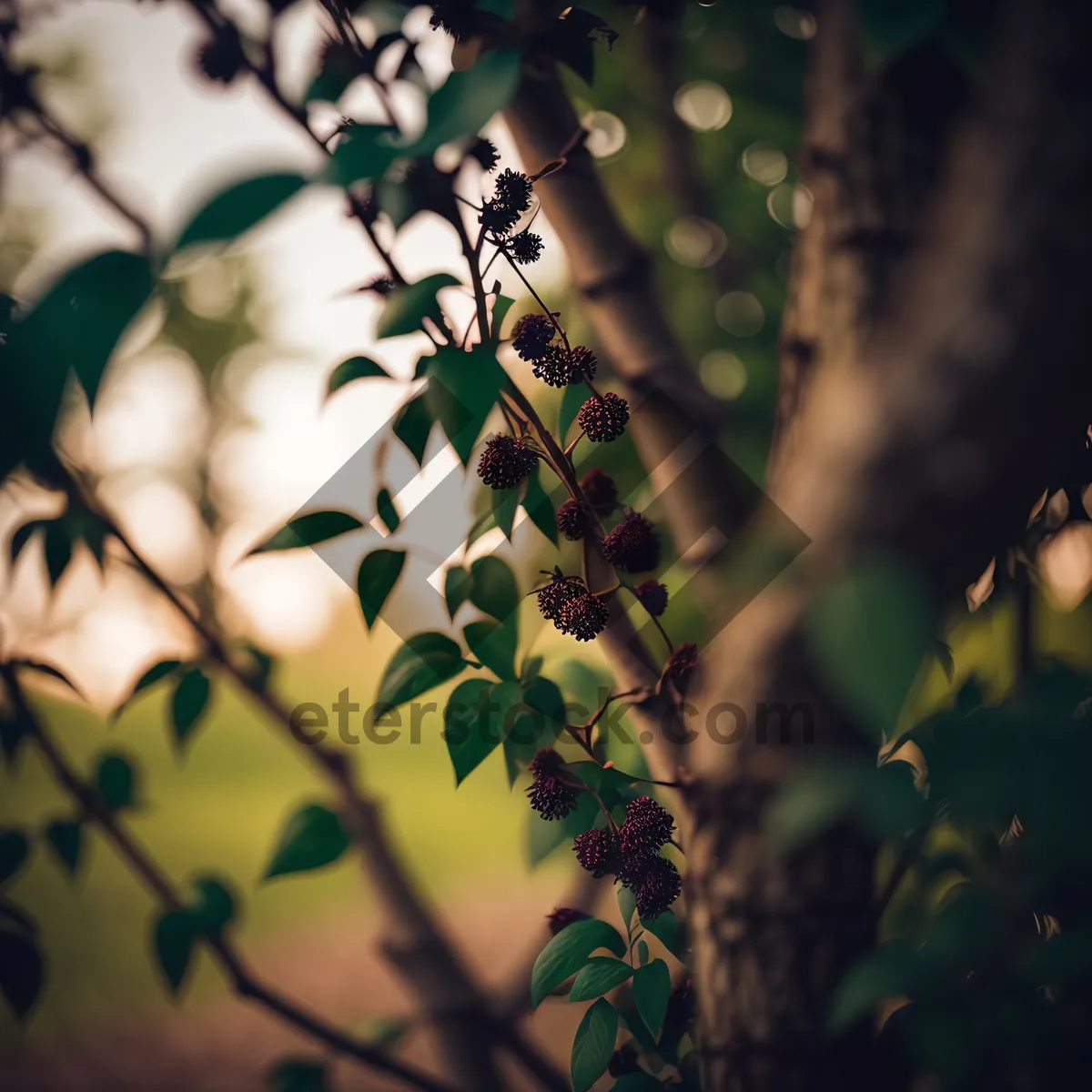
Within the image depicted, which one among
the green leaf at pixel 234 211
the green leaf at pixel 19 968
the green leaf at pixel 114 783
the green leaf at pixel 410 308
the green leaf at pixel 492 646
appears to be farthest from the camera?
the green leaf at pixel 114 783

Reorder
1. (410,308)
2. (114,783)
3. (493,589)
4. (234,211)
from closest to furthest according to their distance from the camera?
(234,211), (410,308), (493,589), (114,783)

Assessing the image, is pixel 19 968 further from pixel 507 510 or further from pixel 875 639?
pixel 875 639

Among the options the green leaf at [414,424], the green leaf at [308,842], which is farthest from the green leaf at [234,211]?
the green leaf at [308,842]

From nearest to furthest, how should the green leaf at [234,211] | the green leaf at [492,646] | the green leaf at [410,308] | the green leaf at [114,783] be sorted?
the green leaf at [234,211] < the green leaf at [410,308] < the green leaf at [492,646] < the green leaf at [114,783]

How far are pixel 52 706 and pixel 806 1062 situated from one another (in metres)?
2.02

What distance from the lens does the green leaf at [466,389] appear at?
22 cm

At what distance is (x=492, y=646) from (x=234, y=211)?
0.79 ft

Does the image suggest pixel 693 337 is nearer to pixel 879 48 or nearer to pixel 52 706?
pixel 879 48

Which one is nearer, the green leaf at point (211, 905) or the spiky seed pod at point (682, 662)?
the spiky seed pod at point (682, 662)


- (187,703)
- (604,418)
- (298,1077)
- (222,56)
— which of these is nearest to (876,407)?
(604,418)

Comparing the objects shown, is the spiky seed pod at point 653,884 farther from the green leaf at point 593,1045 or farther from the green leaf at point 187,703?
the green leaf at point 187,703

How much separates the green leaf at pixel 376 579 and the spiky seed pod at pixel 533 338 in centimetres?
11

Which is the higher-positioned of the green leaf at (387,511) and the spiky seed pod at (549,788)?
the green leaf at (387,511)

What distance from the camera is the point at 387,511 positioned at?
0.34 metres
